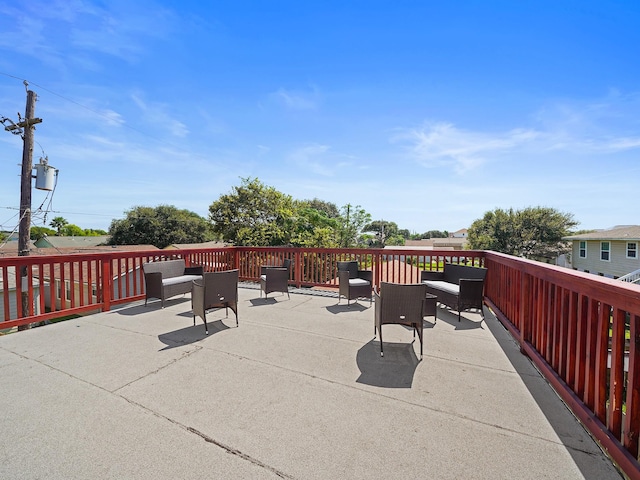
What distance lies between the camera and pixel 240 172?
13.1 m

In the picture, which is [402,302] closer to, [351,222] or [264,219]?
[264,219]

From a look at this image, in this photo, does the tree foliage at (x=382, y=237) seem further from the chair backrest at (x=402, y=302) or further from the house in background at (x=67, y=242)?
the house in background at (x=67, y=242)

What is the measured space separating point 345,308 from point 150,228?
1438 inches

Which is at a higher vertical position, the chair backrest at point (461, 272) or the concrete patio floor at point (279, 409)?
the chair backrest at point (461, 272)

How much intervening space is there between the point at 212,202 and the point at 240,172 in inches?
75.9

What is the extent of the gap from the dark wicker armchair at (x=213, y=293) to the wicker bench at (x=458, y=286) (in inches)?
117

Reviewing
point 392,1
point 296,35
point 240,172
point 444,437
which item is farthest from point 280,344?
point 240,172

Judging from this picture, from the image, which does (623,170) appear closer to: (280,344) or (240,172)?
(240,172)

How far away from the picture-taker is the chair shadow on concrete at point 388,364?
2.30 meters

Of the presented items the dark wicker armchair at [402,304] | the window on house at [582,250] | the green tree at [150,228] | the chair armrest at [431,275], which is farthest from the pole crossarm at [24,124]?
the window on house at [582,250]

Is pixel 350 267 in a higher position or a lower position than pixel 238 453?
higher

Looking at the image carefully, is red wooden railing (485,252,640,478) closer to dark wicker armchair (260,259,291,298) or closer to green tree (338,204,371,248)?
dark wicker armchair (260,259,291,298)

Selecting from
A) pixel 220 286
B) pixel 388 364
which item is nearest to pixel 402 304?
pixel 388 364

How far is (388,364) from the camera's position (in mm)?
2621
